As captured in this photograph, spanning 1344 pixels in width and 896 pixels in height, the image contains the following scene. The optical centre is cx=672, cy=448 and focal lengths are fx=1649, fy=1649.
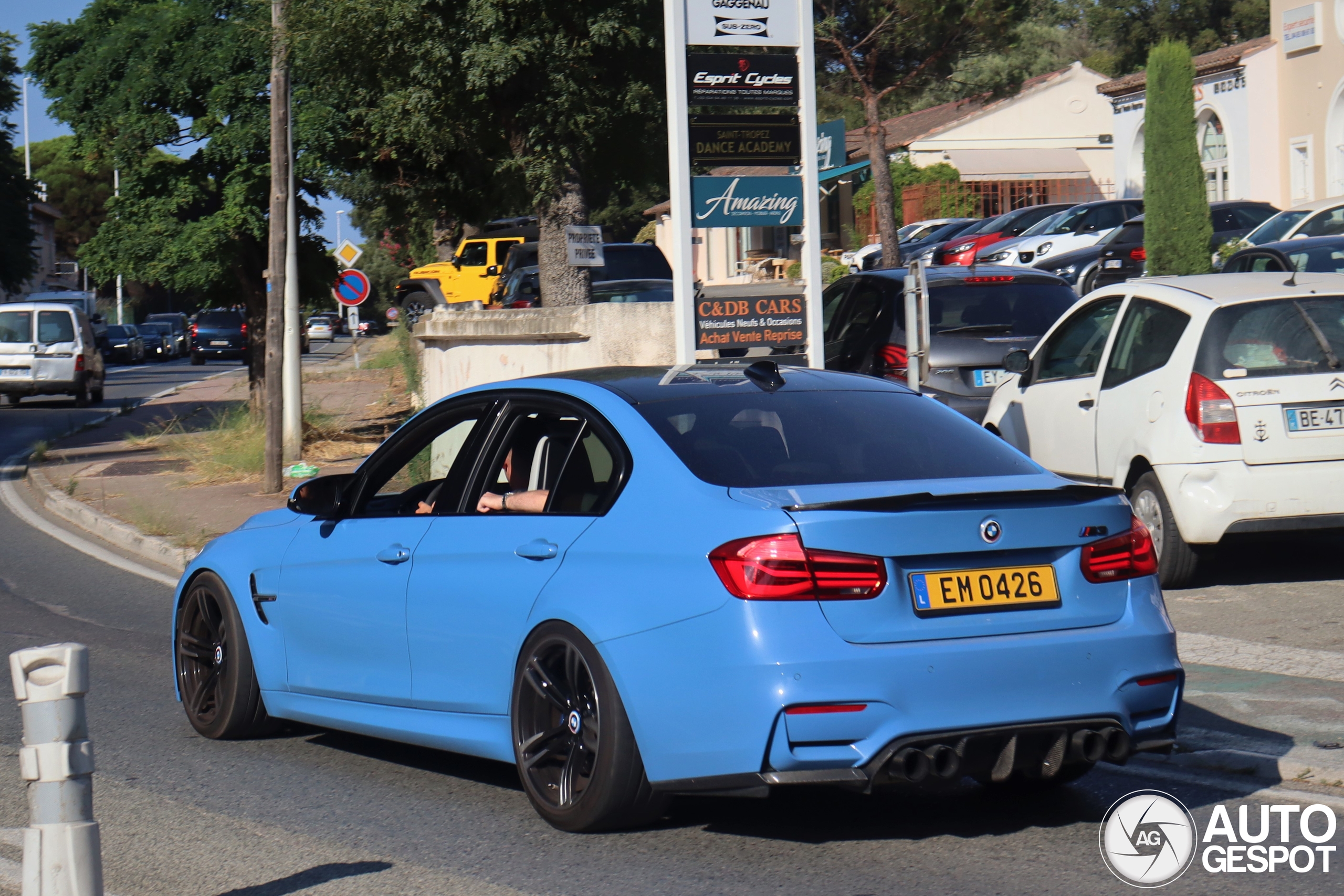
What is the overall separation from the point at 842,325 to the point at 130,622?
638 centimetres

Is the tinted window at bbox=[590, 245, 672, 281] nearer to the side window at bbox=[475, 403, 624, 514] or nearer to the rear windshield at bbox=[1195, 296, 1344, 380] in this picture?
the rear windshield at bbox=[1195, 296, 1344, 380]

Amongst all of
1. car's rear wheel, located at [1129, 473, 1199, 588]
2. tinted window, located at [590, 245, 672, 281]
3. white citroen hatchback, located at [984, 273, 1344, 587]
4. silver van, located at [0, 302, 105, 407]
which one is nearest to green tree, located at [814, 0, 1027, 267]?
tinted window, located at [590, 245, 672, 281]

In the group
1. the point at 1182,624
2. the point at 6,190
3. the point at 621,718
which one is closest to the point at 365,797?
the point at 621,718

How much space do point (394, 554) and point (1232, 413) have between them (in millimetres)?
5068

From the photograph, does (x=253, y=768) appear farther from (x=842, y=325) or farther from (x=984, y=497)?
(x=842, y=325)

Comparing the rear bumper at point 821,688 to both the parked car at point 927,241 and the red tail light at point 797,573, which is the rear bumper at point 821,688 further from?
the parked car at point 927,241

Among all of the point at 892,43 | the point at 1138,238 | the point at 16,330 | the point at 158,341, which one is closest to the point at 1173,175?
the point at 1138,238

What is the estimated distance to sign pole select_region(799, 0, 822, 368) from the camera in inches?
484

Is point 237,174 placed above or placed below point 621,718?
above

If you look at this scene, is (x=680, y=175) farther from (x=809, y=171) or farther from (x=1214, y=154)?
(x=1214, y=154)

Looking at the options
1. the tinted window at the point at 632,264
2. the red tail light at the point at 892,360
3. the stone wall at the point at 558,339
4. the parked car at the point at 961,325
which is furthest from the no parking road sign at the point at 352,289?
the red tail light at the point at 892,360

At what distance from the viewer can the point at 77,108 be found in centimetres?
2081

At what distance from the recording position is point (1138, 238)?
2744 cm

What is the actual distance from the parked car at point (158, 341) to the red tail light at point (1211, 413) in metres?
57.5
